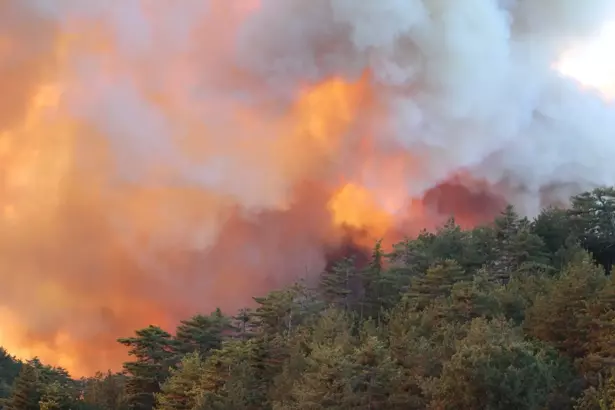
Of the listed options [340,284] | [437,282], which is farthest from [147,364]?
[437,282]

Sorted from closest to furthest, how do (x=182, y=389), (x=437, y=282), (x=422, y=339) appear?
(x=422, y=339), (x=182, y=389), (x=437, y=282)

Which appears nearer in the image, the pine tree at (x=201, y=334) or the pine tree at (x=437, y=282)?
the pine tree at (x=437, y=282)

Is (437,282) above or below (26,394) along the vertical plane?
above

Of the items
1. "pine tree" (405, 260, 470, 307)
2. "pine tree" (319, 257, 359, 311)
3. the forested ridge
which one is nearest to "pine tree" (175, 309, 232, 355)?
the forested ridge

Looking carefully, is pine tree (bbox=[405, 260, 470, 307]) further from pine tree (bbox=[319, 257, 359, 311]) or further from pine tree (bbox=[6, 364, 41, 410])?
pine tree (bbox=[6, 364, 41, 410])

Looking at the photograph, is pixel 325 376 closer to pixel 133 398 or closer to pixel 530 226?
pixel 133 398

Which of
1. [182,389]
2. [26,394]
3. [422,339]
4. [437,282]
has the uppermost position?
[437,282]

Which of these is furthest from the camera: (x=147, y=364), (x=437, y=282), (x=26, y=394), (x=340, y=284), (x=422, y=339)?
(x=340, y=284)

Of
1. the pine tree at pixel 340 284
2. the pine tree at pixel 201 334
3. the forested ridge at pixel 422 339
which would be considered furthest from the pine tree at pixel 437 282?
the pine tree at pixel 201 334

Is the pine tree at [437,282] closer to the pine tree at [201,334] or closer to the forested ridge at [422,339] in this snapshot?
the forested ridge at [422,339]

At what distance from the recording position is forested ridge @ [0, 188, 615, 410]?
Answer: 29.6 meters

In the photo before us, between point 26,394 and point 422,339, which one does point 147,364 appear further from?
point 422,339

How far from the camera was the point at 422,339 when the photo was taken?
125 feet

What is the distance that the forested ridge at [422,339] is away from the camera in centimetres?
2956
